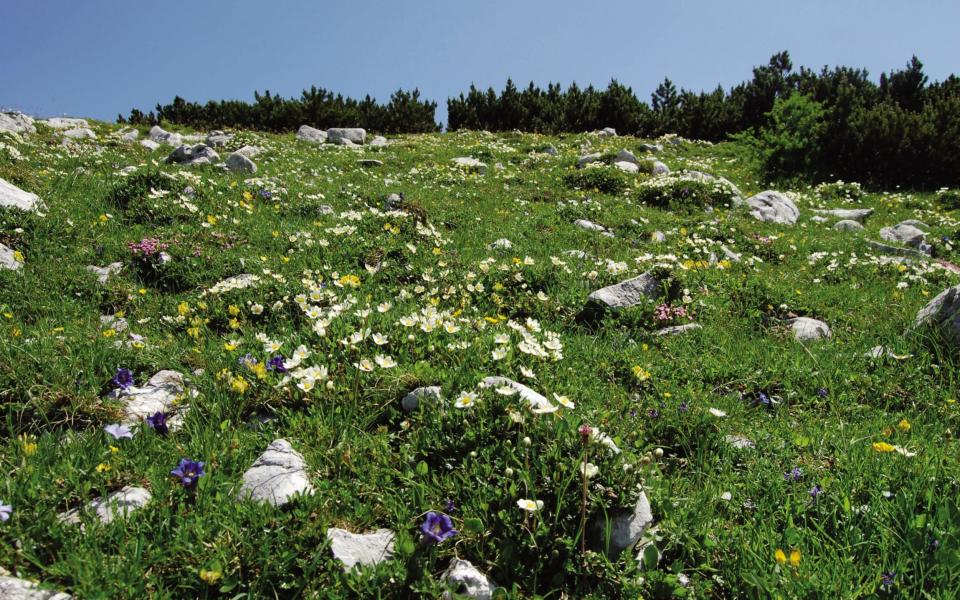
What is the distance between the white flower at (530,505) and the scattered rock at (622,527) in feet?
1.08

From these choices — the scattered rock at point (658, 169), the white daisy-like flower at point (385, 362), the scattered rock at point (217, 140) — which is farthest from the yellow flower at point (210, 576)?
the scattered rock at point (217, 140)

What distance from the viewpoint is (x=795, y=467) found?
3.20 metres

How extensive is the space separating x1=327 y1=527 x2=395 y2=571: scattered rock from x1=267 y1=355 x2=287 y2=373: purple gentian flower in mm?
1427

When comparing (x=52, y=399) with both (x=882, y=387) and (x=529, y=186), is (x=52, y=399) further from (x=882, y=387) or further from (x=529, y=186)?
(x=529, y=186)

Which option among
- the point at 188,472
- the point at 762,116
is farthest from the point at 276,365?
the point at 762,116

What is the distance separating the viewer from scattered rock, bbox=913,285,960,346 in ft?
15.9

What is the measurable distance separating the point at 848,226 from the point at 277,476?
46.8 ft

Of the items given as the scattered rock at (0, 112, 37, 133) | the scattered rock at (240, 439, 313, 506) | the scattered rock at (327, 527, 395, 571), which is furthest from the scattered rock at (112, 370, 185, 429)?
the scattered rock at (0, 112, 37, 133)

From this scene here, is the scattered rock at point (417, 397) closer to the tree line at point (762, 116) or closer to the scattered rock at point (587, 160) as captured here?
the scattered rock at point (587, 160)

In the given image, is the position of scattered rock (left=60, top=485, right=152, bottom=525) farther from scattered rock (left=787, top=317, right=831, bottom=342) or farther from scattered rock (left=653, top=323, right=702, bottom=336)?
scattered rock (left=787, top=317, right=831, bottom=342)

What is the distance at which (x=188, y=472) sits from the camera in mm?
2465

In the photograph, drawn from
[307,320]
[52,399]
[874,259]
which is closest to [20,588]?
[52,399]

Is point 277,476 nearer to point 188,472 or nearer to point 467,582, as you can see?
point 188,472

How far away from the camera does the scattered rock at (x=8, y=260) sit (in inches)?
227
